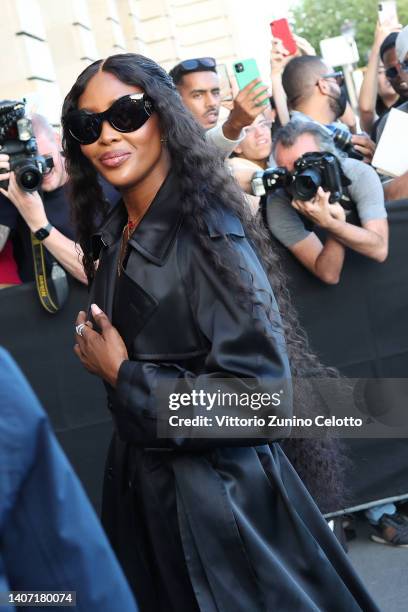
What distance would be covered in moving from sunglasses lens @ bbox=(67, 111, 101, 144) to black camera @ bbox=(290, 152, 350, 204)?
1.80m

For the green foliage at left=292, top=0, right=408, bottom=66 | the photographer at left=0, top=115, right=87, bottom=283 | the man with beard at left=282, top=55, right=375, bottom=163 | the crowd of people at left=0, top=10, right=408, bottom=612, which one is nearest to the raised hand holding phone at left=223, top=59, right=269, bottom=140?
the photographer at left=0, top=115, right=87, bottom=283

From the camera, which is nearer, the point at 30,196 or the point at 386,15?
the point at 30,196

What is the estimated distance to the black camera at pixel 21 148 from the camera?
3840 mm

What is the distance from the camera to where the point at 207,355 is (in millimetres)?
2168

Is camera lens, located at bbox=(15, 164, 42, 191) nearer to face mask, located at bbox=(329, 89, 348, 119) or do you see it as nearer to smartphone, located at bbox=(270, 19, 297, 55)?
face mask, located at bbox=(329, 89, 348, 119)

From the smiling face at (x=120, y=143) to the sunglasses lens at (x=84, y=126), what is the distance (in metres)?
0.01

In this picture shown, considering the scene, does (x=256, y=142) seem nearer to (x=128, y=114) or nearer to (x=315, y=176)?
(x=315, y=176)

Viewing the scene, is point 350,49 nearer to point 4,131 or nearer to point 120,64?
point 4,131

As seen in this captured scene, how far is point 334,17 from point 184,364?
55420mm

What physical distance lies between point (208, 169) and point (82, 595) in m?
1.35

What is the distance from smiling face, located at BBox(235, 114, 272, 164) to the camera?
5062 millimetres

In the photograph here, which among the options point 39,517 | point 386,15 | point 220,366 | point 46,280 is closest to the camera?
point 39,517

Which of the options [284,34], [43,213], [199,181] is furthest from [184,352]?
[284,34]

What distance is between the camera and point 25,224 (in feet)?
13.4
